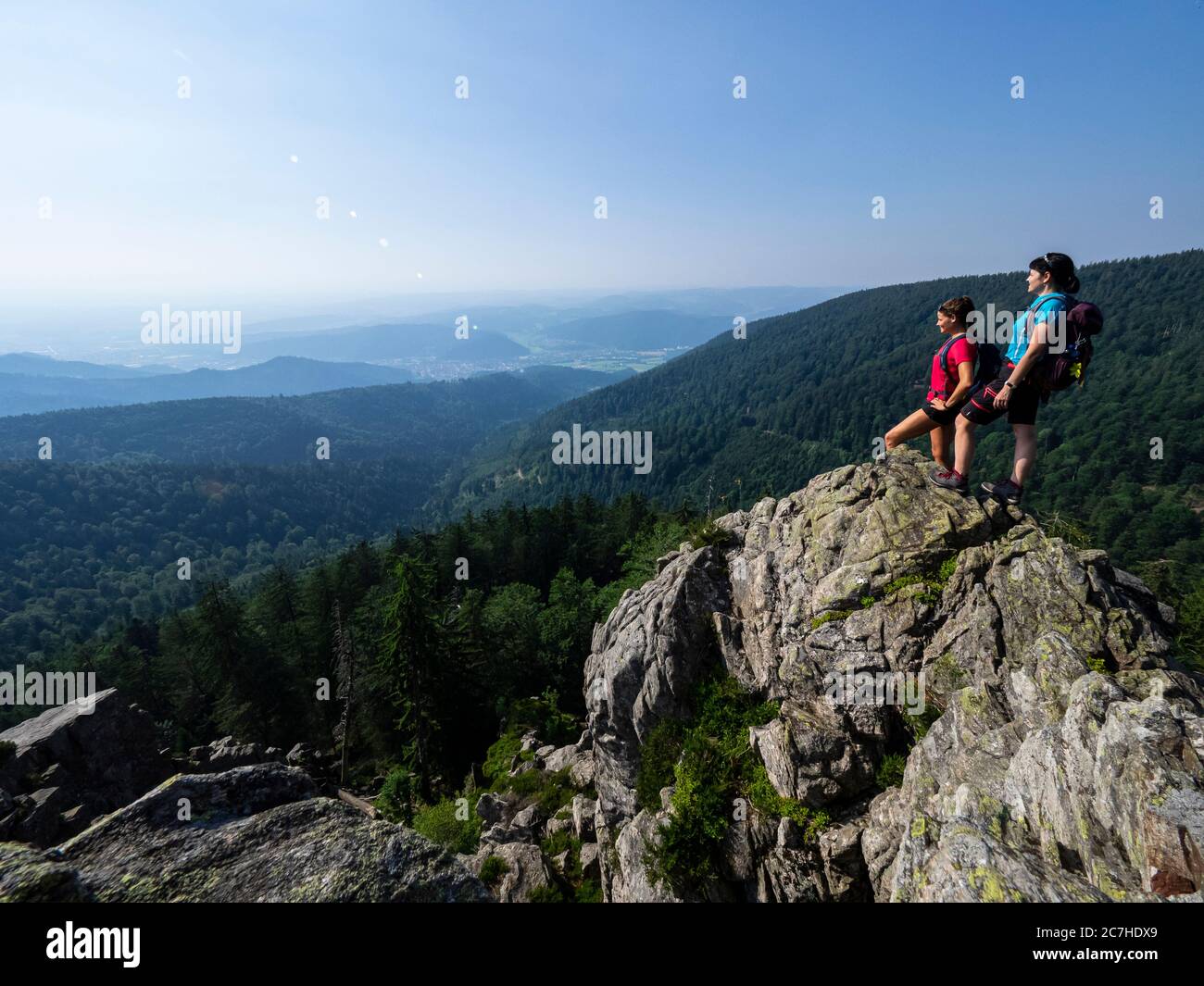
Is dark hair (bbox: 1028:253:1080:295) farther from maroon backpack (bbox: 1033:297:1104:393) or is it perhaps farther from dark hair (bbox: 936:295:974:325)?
dark hair (bbox: 936:295:974:325)

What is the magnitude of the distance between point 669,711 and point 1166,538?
164 meters

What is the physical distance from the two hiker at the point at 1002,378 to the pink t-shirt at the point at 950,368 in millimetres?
16

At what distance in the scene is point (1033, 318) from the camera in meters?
9.23

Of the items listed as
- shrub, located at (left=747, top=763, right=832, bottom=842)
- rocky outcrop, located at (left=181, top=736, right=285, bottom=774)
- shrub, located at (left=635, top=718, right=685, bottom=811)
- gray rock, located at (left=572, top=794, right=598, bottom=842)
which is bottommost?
rocky outcrop, located at (left=181, top=736, right=285, bottom=774)

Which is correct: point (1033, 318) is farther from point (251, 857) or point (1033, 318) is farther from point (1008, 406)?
point (251, 857)

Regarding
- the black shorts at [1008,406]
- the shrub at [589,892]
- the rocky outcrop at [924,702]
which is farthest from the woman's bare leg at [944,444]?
the shrub at [589,892]

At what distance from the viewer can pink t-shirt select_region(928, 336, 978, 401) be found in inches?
418

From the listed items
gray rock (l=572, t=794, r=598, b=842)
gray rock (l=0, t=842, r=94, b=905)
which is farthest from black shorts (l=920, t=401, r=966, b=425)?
gray rock (l=572, t=794, r=598, b=842)

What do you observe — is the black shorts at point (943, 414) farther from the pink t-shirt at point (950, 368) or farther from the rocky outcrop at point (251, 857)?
the rocky outcrop at point (251, 857)

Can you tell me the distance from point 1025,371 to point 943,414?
2.17 meters

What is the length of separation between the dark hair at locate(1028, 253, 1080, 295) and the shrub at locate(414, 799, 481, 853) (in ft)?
85.6

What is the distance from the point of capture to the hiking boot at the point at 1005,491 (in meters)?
11.9

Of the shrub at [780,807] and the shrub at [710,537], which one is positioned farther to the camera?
the shrub at [710,537]

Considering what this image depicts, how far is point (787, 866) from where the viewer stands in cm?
1248
